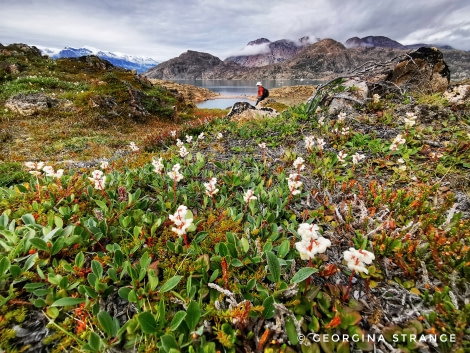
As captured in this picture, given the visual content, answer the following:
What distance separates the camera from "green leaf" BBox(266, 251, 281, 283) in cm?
230

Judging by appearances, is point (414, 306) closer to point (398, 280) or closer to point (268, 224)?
point (398, 280)

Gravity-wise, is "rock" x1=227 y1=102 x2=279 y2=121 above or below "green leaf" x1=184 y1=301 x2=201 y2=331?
above

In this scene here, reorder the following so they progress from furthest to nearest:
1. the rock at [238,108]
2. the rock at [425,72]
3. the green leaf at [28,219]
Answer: the rock at [238,108], the rock at [425,72], the green leaf at [28,219]

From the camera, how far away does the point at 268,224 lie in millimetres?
3416

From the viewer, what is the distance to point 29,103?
48.8 feet

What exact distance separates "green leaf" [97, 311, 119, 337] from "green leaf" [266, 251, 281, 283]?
1.43 meters

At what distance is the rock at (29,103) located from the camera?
14455 mm

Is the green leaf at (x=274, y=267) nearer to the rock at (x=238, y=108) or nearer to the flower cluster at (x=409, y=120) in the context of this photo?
the flower cluster at (x=409, y=120)

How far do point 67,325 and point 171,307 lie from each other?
2.82ft

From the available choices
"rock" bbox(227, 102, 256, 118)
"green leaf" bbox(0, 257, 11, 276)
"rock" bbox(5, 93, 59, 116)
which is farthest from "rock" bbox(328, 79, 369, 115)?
"rock" bbox(5, 93, 59, 116)

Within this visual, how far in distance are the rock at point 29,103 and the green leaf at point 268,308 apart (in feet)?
60.4

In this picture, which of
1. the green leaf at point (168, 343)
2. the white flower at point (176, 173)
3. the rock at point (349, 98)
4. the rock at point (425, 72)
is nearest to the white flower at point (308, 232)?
the green leaf at point (168, 343)

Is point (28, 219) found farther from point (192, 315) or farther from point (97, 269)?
point (192, 315)

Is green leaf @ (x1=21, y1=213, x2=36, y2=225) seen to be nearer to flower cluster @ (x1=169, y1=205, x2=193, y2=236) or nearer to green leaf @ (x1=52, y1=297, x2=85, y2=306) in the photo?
green leaf @ (x1=52, y1=297, x2=85, y2=306)
